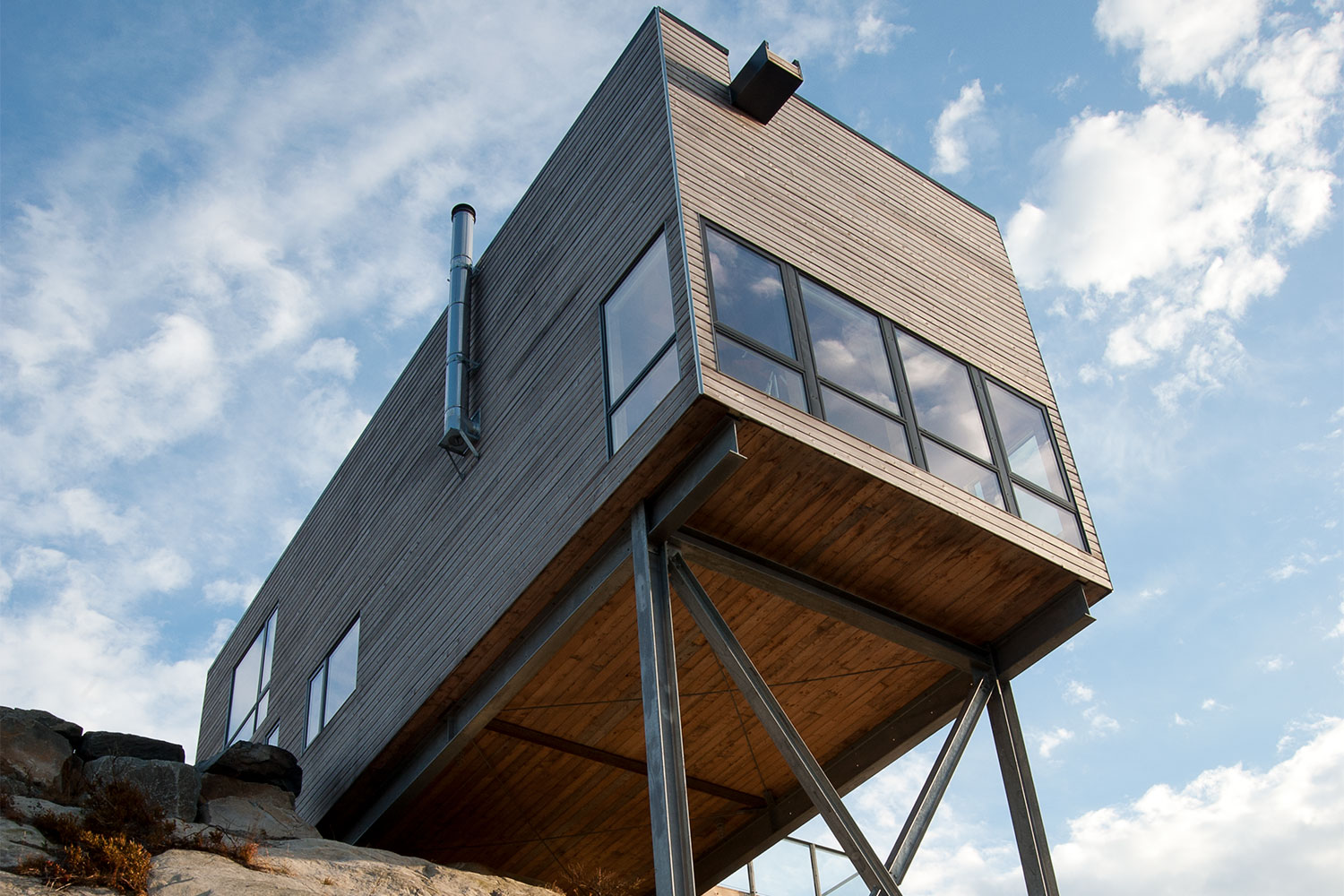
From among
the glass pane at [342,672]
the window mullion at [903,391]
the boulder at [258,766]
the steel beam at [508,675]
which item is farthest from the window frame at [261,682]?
the window mullion at [903,391]

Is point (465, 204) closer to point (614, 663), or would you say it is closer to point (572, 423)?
point (572, 423)

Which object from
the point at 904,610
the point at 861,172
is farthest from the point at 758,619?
the point at 861,172

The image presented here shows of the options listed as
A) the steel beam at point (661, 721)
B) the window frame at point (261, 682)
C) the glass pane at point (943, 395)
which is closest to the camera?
the steel beam at point (661, 721)

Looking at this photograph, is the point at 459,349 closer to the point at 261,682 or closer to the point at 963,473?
the point at 963,473

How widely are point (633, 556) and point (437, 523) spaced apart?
15.2ft

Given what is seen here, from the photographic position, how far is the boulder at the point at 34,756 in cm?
1278

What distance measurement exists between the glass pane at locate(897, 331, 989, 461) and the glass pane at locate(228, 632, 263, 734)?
Answer: 12.5 m

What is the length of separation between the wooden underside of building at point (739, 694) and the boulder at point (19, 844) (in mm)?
4818

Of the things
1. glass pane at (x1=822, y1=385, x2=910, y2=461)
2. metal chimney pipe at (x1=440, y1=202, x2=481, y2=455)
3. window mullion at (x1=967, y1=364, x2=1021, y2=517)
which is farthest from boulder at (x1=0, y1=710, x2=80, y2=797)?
window mullion at (x1=967, y1=364, x2=1021, y2=517)

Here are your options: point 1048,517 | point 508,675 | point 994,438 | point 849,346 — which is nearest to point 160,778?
point 508,675

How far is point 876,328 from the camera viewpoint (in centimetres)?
1387

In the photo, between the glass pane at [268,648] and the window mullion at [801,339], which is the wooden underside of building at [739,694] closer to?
the window mullion at [801,339]

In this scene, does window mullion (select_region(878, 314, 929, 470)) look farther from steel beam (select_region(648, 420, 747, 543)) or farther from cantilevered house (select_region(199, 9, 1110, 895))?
steel beam (select_region(648, 420, 747, 543))

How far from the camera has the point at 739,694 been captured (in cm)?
1488
